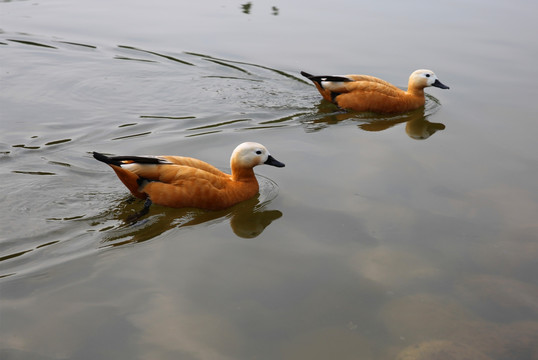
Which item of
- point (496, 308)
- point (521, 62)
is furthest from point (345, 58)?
point (496, 308)

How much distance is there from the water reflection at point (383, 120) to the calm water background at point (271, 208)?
5 cm

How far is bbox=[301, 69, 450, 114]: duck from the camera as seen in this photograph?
1047 cm

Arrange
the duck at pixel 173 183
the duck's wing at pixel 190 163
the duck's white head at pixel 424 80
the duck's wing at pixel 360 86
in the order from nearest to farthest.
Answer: the duck at pixel 173 183 → the duck's wing at pixel 190 163 → the duck's wing at pixel 360 86 → the duck's white head at pixel 424 80

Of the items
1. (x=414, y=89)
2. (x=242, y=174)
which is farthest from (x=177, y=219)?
(x=414, y=89)

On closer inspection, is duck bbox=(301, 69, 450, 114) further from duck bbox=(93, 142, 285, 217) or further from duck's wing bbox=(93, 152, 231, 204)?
duck's wing bbox=(93, 152, 231, 204)

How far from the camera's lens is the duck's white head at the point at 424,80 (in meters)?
10.8

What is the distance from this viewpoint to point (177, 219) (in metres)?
6.81

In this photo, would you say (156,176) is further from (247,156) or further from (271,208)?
(271,208)

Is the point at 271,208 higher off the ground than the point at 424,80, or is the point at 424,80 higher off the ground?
the point at 424,80

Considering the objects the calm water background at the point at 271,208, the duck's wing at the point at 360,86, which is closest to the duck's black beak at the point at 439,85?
the calm water background at the point at 271,208

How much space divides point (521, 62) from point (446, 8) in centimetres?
463

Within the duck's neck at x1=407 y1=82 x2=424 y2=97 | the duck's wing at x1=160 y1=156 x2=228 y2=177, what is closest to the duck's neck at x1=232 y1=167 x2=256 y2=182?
the duck's wing at x1=160 y1=156 x2=228 y2=177

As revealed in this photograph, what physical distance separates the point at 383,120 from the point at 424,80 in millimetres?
1147

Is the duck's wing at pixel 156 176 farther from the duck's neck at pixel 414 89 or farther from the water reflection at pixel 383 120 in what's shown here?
the duck's neck at pixel 414 89
